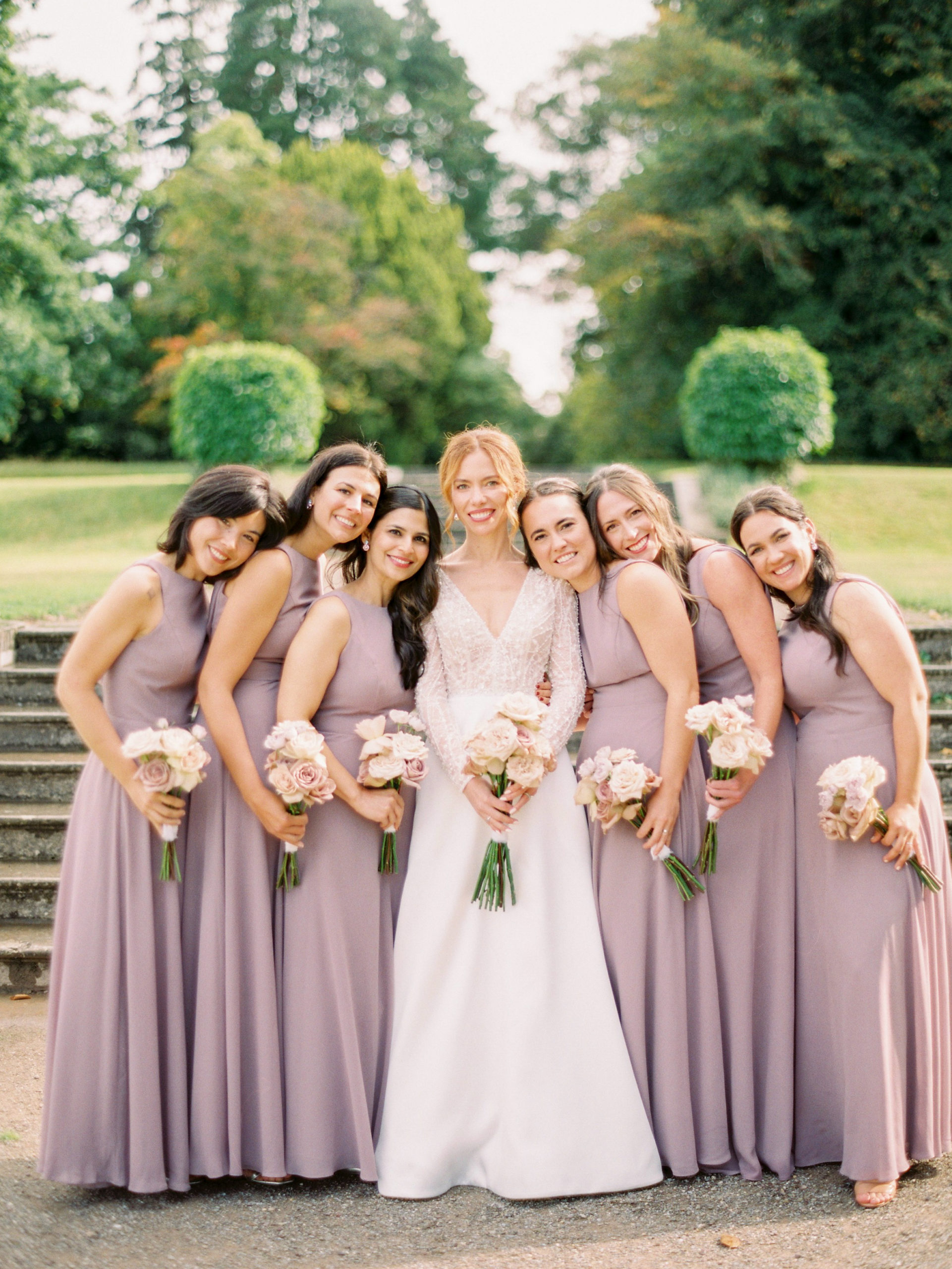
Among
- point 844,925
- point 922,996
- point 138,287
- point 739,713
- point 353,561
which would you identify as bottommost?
point 922,996

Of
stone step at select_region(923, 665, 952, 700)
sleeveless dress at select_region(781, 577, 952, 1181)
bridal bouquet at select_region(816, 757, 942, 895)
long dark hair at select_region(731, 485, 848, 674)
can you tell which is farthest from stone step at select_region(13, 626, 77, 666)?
stone step at select_region(923, 665, 952, 700)

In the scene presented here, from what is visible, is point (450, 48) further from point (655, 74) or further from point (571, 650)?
point (571, 650)

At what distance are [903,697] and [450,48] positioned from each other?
44.9 metres

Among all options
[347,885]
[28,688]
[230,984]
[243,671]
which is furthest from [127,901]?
[28,688]

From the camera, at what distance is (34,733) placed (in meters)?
7.16

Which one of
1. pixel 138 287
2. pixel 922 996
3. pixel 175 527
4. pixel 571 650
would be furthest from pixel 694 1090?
pixel 138 287

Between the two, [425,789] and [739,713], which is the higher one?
[739,713]

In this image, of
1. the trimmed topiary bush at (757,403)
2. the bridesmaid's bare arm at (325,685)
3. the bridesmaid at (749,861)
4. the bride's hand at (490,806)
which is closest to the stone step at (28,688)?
the bridesmaid's bare arm at (325,685)

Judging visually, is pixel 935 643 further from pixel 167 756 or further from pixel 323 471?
pixel 167 756

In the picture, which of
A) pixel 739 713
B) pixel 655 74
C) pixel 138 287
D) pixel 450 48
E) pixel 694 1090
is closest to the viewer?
pixel 739 713

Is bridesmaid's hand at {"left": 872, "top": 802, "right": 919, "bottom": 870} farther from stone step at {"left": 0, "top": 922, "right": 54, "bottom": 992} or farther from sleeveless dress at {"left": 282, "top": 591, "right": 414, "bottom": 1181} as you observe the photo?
stone step at {"left": 0, "top": 922, "right": 54, "bottom": 992}

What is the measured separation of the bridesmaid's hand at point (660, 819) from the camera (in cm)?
380

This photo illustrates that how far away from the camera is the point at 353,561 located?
4.22 meters

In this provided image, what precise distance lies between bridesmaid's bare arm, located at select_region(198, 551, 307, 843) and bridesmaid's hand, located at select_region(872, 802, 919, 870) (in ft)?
6.74
